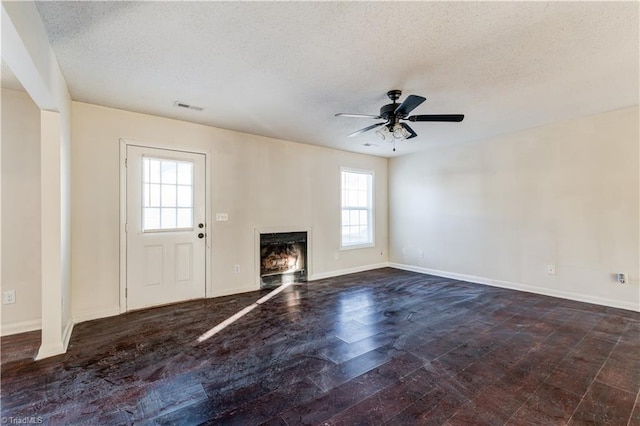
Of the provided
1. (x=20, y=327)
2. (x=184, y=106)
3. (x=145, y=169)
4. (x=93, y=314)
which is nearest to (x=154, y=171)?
(x=145, y=169)

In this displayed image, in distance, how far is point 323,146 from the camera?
5.45 metres

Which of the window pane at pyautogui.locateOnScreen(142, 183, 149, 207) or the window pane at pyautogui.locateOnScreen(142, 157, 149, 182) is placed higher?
the window pane at pyautogui.locateOnScreen(142, 157, 149, 182)

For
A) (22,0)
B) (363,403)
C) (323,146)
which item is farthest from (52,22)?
(323,146)

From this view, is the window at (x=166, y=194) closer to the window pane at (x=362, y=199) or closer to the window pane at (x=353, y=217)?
the window pane at (x=353, y=217)

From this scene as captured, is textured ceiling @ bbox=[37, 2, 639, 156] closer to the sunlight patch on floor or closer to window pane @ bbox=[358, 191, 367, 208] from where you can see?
the sunlight patch on floor

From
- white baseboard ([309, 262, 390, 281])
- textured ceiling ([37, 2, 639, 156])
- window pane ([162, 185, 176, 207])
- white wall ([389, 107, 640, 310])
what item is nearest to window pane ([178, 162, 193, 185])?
window pane ([162, 185, 176, 207])

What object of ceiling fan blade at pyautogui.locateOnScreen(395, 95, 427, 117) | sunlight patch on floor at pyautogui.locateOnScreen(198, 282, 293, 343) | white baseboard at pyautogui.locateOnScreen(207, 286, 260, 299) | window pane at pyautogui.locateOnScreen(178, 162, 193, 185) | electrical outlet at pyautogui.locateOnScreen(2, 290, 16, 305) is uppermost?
ceiling fan blade at pyautogui.locateOnScreen(395, 95, 427, 117)

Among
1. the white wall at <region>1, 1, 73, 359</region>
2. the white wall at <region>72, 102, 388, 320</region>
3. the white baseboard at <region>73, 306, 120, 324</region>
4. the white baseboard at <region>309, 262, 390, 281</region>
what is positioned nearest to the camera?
the white wall at <region>1, 1, 73, 359</region>

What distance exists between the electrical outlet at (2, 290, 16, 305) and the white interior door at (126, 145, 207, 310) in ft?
3.36

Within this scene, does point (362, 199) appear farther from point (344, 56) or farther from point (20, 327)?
point (20, 327)

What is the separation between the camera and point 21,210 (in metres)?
3.06

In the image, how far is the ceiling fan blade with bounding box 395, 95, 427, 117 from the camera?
247 cm

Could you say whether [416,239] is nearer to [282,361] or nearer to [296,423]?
[282,361]

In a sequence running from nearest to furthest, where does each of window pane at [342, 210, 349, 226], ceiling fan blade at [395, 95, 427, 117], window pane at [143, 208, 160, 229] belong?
ceiling fan blade at [395, 95, 427, 117] → window pane at [143, 208, 160, 229] → window pane at [342, 210, 349, 226]
